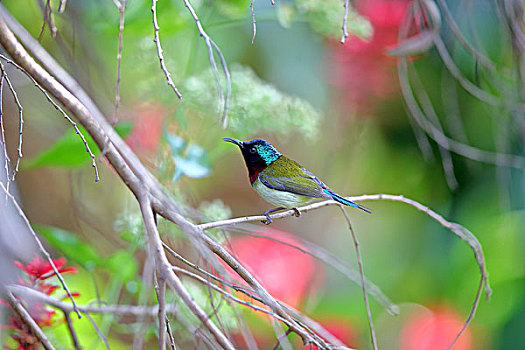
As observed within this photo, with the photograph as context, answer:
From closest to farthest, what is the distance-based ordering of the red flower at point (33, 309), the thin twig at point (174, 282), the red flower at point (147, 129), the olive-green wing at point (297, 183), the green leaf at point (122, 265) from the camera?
the thin twig at point (174, 282), the red flower at point (33, 309), the olive-green wing at point (297, 183), the green leaf at point (122, 265), the red flower at point (147, 129)

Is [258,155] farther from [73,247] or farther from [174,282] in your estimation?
[174,282]

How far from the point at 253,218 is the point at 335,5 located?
567 millimetres

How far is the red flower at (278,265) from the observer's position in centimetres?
110

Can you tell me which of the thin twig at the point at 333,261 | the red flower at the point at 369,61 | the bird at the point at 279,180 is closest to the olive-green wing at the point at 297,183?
the bird at the point at 279,180

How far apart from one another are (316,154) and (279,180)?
839 millimetres

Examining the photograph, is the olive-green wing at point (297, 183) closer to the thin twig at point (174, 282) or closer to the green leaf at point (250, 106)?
the green leaf at point (250, 106)

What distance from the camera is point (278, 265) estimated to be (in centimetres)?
112

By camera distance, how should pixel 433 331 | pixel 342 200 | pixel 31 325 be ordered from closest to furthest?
pixel 31 325
pixel 342 200
pixel 433 331

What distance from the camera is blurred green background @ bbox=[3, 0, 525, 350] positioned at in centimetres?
90

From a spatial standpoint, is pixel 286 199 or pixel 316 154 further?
pixel 316 154

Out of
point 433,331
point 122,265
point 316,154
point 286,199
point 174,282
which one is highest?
point 174,282

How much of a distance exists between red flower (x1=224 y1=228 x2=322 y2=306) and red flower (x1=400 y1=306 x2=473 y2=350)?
0.26m

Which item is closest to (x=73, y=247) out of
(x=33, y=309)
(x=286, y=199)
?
(x=33, y=309)

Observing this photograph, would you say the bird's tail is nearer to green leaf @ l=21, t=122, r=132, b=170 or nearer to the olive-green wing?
the olive-green wing
